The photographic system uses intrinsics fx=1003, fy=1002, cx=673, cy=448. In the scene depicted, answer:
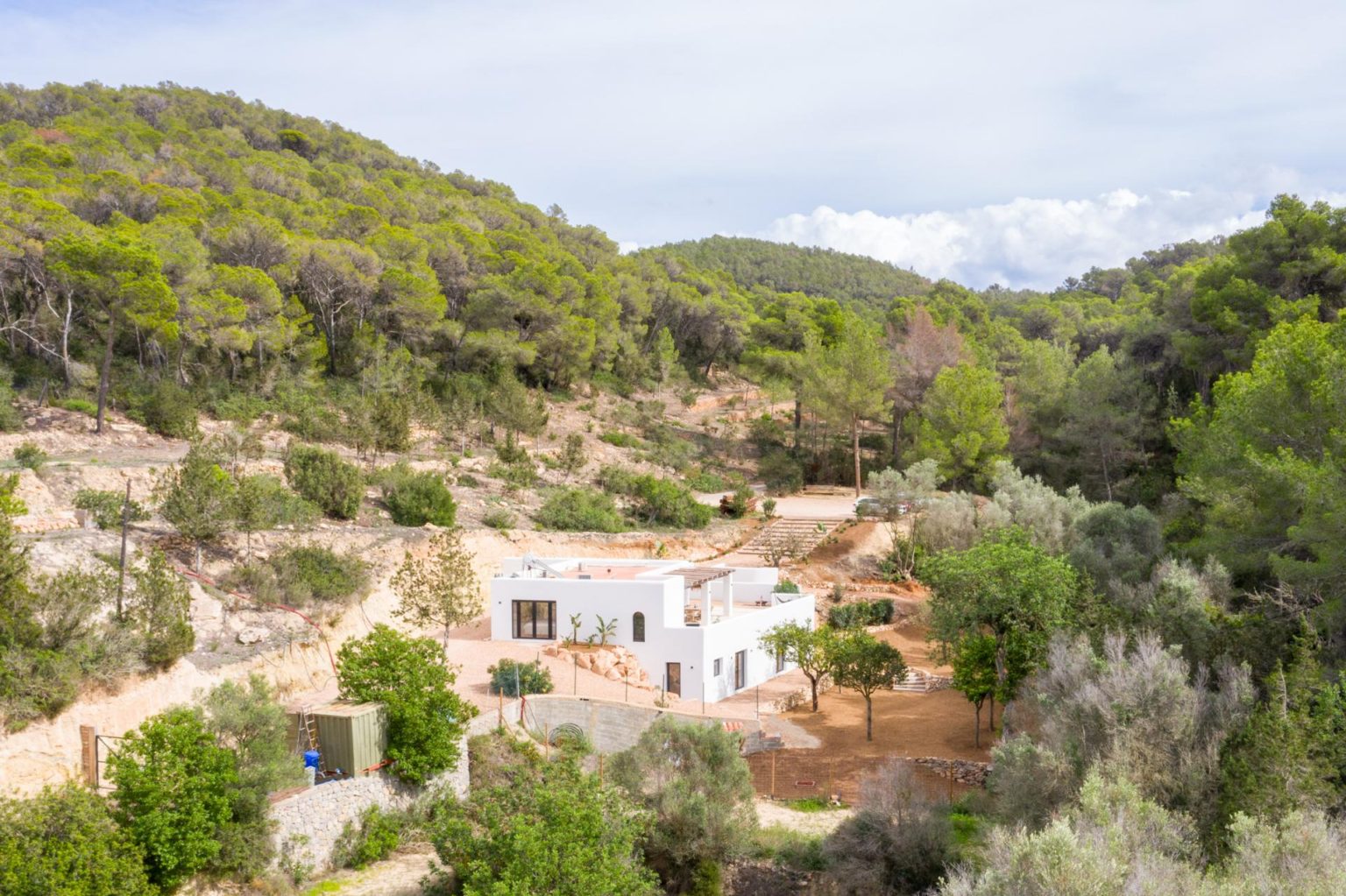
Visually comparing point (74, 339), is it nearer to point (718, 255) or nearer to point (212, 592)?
point (212, 592)

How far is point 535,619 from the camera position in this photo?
2338 centimetres

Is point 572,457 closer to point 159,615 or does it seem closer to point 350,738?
point 159,615

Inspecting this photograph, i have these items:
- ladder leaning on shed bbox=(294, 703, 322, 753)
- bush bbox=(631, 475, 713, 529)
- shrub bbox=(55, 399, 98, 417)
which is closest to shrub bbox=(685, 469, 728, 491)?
bush bbox=(631, 475, 713, 529)

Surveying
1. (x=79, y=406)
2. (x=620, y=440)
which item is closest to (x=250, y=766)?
(x=79, y=406)

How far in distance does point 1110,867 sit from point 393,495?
74.4ft

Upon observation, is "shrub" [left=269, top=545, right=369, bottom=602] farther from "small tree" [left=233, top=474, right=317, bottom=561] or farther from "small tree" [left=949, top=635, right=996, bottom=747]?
"small tree" [left=949, top=635, right=996, bottom=747]

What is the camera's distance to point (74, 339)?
104 ft

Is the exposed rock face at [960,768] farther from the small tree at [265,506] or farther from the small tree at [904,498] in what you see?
the small tree at [904,498]

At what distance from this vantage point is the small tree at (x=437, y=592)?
830 inches

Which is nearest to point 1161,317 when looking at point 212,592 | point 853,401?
point 853,401

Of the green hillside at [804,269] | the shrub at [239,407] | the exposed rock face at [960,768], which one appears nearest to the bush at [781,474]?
the shrub at [239,407]

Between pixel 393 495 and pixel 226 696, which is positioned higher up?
pixel 393 495

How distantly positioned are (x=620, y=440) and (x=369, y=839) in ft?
90.3

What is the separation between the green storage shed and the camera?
588 inches
